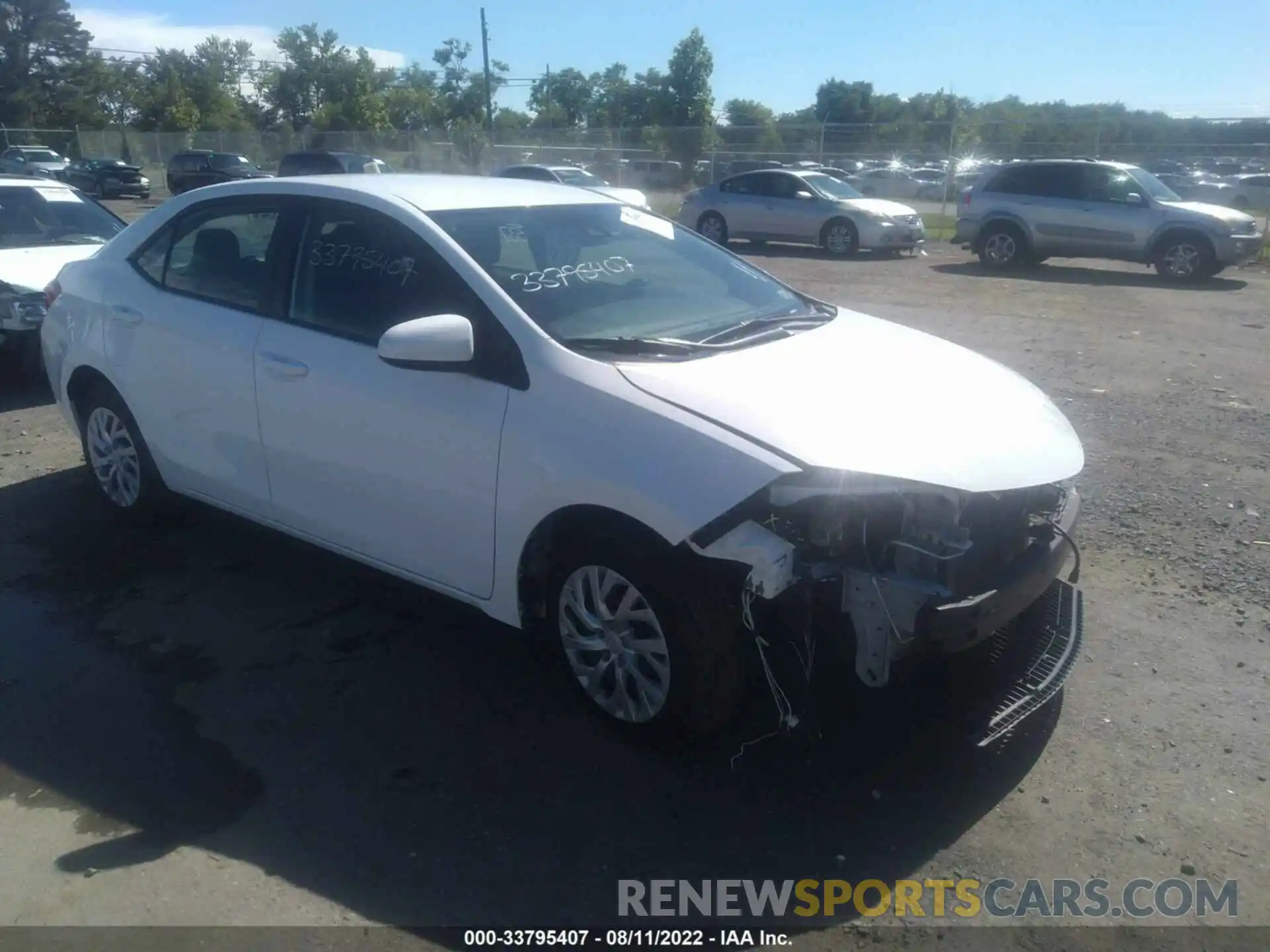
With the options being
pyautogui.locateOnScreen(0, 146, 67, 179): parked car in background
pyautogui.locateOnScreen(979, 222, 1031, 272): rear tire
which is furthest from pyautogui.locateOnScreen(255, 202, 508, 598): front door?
pyautogui.locateOnScreen(0, 146, 67, 179): parked car in background

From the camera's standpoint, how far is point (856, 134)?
3128 cm

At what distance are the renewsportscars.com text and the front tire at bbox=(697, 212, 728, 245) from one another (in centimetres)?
1873

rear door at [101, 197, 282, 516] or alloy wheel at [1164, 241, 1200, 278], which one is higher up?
rear door at [101, 197, 282, 516]

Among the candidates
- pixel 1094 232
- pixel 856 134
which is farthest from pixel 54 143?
pixel 1094 232

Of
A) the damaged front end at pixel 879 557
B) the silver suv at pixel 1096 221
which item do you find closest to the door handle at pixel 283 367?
the damaged front end at pixel 879 557

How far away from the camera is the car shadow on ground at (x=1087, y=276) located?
1533 centimetres

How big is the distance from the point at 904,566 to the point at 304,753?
2.08 m

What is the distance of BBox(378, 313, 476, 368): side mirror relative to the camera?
3.54 metres

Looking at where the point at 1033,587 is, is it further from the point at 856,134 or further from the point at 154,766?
the point at 856,134

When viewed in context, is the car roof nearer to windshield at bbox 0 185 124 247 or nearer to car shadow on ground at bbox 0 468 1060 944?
car shadow on ground at bbox 0 468 1060 944

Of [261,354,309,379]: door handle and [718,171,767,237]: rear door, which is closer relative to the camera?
[261,354,309,379]: door handle

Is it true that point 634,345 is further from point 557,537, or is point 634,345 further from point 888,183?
point 888,183

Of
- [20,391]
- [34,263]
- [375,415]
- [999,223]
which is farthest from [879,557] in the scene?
[999,223]

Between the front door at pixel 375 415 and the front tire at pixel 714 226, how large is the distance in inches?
676
